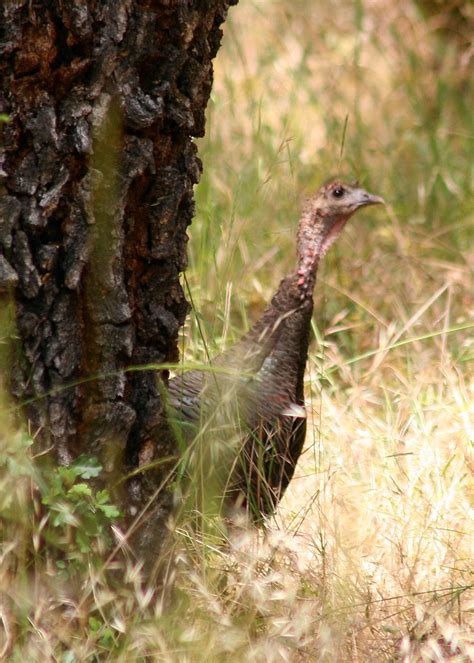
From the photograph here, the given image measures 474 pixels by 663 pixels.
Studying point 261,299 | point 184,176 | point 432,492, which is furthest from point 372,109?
point 184,176

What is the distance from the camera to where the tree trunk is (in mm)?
2000

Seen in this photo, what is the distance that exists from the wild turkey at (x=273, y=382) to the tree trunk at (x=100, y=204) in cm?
33

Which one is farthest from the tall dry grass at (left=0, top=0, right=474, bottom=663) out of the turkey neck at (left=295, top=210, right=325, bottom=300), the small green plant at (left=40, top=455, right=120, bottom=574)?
the turkey neck at (left=295, top=210, right=325, bottom=300)

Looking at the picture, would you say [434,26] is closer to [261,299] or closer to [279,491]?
[261,299]

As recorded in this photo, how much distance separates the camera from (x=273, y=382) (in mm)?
3158

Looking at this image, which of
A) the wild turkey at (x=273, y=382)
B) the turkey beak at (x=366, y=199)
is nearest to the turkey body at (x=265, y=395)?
the wild turkey at (x=273, y=382)

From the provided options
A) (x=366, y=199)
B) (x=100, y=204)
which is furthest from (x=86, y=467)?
(x=366, y=199)

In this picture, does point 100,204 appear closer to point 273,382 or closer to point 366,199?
point 273,382

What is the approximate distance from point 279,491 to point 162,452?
0.56 m

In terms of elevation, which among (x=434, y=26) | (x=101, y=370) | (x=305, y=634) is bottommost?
(x=305, y=634)

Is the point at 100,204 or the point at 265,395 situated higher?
the point at 100,204

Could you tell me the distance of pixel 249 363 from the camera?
3.16m

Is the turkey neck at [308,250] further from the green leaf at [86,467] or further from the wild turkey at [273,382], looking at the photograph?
the green leaf at [86,467]

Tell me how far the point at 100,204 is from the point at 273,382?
1187 mm
